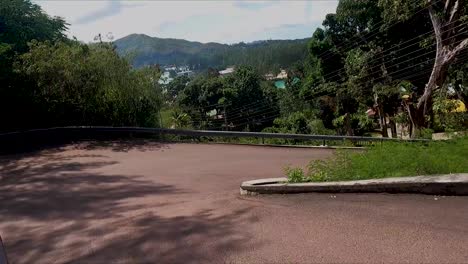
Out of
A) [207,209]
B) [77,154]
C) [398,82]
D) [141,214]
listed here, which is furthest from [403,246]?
[398,82]

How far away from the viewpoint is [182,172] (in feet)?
37.6

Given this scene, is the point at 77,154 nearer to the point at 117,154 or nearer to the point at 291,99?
the point at 117,154

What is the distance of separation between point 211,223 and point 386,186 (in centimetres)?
278

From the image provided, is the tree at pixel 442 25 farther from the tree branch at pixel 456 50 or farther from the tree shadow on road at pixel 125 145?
the tree shadow on road at pixel 125 145

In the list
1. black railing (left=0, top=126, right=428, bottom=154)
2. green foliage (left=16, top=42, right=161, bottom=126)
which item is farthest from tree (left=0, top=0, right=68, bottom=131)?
black railing (left=0, top=126, right=428, bottom=154)

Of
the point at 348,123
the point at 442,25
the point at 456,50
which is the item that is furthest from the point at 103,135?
the point at 348,123

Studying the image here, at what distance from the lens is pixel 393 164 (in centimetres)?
765

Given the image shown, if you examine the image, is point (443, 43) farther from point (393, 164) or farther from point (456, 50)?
point (393, 164)

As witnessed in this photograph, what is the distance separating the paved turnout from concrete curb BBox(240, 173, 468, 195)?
0.45 ft

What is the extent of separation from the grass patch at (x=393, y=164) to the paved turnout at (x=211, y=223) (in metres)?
0.70

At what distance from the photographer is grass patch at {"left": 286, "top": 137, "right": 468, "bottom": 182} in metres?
7.33

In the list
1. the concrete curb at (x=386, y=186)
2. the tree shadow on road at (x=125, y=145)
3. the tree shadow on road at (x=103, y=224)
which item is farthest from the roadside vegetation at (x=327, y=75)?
the concrete curb at (x=386, y=186)

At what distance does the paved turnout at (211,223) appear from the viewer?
5.06 metres

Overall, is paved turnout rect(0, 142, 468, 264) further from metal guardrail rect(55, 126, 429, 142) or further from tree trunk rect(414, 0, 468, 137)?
tree trunk rect(414, 0, 468, 137)
